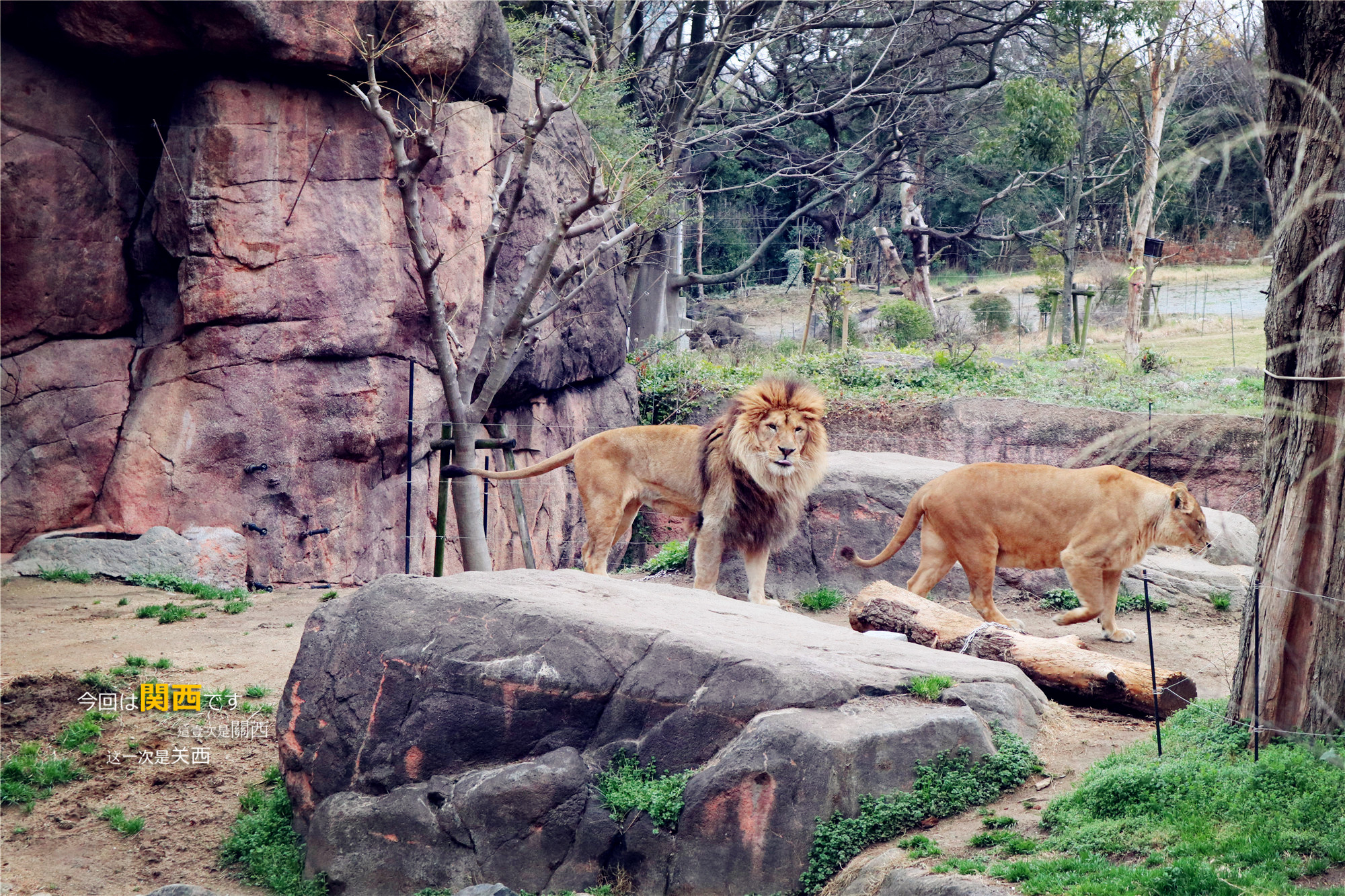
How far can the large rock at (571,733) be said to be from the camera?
4953 mm

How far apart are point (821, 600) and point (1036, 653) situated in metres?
3.20

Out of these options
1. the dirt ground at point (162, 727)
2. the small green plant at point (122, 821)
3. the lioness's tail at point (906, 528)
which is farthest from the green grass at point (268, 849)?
the lioness's tail at point (906, 528)

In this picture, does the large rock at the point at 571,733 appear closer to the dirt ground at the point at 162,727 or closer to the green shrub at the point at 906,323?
the dirt ground at the point at 162,727

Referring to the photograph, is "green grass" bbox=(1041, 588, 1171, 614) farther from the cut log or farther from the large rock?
the large rock

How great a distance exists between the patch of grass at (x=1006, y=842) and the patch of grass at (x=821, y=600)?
16.3ft

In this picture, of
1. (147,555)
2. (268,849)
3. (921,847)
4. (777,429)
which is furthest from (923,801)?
(147,555)

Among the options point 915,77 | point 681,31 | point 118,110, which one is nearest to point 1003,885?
point 118,110

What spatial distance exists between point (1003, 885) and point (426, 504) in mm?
8398

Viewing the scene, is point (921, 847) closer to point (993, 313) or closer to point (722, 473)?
point (722, 473)

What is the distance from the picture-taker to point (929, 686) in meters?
5.43

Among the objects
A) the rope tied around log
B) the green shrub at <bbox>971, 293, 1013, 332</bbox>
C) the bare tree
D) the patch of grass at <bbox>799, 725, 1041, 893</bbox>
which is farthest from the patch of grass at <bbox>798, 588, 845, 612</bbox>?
the green shrub at <bbox>971, 293, 1013, 332</bbox>

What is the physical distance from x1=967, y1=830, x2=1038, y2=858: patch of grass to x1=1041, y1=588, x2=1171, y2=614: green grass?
16.1 feet

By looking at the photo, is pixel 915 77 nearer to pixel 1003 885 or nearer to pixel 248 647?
pixel 248 647

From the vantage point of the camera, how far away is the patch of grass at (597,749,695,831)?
505cm
